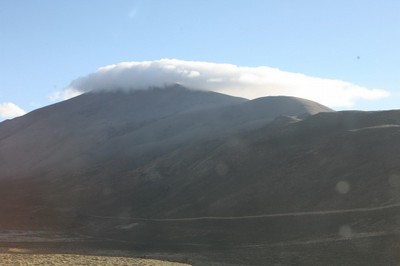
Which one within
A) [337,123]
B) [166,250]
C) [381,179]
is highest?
[337,123]

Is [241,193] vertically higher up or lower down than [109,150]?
lower down

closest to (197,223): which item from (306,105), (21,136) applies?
(306,105)

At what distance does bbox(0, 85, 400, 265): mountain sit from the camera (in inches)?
1817

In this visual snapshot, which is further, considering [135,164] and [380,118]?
[135,164]

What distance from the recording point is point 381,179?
58.6 metres

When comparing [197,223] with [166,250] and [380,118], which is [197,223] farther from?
[380,118]

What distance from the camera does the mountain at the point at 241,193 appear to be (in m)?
46.2

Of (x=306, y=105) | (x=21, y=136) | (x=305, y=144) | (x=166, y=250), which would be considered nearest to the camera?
(x=166, y=250)

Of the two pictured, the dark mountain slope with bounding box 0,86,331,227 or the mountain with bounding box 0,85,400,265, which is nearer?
the mountain with bounding box 0,85,400,265

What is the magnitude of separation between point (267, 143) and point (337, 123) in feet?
40.0

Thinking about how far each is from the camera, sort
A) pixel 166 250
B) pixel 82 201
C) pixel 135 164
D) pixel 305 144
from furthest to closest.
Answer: pixel 135 164 → pixel 82 201 → pixel 305 144 → pixel 166 250

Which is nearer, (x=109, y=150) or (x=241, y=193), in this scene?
(x=241, y=193)

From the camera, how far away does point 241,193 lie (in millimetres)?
73250

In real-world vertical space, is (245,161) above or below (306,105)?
below
